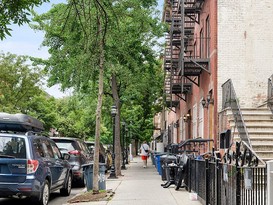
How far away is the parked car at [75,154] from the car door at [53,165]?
3.33 meters

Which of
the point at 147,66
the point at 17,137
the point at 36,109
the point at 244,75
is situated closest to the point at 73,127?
the point at 36,109

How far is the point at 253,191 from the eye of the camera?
21.3 feet

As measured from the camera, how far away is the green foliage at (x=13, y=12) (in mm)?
8953

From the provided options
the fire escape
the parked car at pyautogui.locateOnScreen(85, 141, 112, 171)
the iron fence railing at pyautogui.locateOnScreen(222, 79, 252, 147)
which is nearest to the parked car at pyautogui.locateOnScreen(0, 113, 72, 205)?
the iron fence railing at pyautogui.locateOnScreen(222, 79, 252, 147)

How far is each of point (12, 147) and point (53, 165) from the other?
64.6 inches

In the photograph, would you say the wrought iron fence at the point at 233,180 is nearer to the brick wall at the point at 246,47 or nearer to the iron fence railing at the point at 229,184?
the iron fence railing at the point at 229,184

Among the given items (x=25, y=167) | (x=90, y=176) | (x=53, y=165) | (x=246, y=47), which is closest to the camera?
(x=25, y=167)

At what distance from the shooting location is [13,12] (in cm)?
933

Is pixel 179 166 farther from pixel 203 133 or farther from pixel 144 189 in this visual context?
pixel 203 133

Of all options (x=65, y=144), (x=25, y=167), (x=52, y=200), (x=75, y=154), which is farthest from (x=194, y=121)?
(x=25, y=167)

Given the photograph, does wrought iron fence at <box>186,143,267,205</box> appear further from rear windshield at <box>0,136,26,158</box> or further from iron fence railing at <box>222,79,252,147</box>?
rear windshield at <box>0,136,26,158</box>

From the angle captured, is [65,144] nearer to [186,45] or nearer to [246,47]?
[246,47]

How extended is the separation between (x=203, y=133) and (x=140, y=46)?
519 cm

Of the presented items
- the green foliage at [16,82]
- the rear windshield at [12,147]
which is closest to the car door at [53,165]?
the rear windshield at [12,147]
